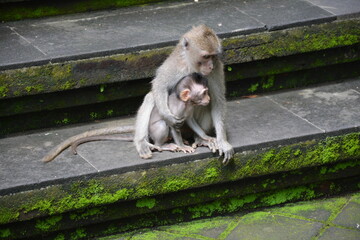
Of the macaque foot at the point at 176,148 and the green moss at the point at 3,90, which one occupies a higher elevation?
the green moss at the point at 3,90

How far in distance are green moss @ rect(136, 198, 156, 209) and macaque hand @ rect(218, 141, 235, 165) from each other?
0.57 metres

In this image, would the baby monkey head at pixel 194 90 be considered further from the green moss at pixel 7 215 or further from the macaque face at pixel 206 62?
the green moss at pixel 7 215

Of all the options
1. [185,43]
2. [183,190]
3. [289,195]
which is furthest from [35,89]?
[289,195]

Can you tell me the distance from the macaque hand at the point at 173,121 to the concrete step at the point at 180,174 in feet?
0.66

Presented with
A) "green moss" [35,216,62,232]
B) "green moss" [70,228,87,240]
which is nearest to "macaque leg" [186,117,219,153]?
"green moss" [70,228,87,240]

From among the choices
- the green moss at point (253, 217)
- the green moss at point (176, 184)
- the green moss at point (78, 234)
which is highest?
the green moss at point (176, 184)

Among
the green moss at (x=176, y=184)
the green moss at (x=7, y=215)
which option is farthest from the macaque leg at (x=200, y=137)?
the green moss at (x=7, y=215)

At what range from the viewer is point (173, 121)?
5375mm

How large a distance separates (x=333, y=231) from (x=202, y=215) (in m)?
0.95

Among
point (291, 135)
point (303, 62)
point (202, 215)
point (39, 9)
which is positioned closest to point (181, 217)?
point (202, 215)

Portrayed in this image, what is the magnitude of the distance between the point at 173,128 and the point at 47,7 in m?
2.01

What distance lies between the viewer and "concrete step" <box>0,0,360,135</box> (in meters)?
5.75

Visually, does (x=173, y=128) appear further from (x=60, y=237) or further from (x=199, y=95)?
(x=60, y=237)

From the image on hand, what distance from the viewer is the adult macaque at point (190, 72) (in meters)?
5.20
